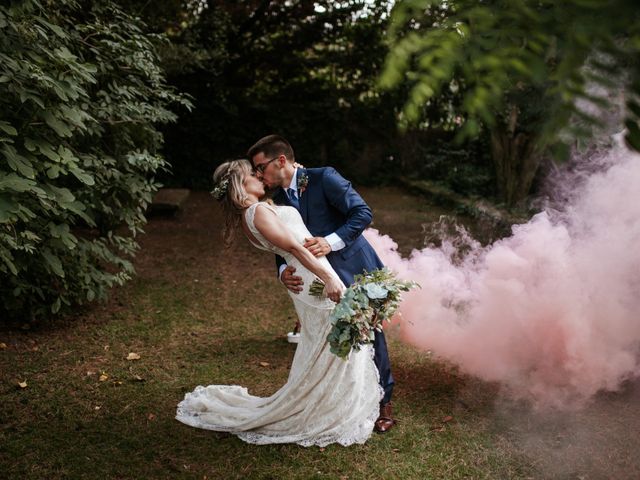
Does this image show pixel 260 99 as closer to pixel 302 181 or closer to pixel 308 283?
pixel 302 181

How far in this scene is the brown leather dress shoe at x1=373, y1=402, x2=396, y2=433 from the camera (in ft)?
14.1

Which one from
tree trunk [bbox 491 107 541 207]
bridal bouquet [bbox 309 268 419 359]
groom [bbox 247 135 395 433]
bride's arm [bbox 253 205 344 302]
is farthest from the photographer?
tree trunk [bbox 491 107 541 207]

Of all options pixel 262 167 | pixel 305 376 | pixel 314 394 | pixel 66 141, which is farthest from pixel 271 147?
pixel 66 141

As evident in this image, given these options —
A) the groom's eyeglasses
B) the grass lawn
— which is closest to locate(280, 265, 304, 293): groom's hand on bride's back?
the groom's eyeglasses

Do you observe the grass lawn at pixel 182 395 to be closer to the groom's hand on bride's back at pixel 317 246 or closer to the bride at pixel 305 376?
the bride at pixel 305 376

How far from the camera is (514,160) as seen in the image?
38.3 ft

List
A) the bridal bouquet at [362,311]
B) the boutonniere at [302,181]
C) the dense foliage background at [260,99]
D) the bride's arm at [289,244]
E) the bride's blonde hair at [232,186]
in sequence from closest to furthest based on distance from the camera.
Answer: the dense foliage background at [260,99] → the bridal bouquet at [362,311] → the bride's arm at [289,244] → the bride's blonde hair at [232,186] → the boutonniere at [302,181]

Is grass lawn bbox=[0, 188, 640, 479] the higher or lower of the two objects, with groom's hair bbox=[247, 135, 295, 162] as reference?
lower

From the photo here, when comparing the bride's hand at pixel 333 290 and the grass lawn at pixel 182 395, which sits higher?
the bride's hand at pixel 333 290

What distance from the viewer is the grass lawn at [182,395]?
390cm

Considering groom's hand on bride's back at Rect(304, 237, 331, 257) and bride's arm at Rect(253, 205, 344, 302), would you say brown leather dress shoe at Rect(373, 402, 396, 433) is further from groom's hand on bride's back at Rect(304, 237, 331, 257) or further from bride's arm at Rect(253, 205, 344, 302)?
groom's hand on bride's back at Rect(304, 237, 331, 257)

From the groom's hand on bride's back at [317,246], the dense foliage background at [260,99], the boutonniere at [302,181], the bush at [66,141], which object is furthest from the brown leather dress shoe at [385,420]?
the bush at [66,141]

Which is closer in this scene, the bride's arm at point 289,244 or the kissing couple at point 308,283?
the bride's arm at point 289,244

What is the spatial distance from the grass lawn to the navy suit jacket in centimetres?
125
